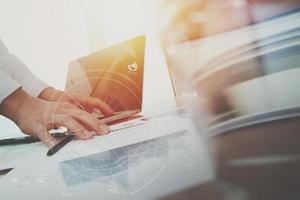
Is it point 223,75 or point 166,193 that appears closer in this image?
point 166,193

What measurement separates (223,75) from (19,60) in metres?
0.49

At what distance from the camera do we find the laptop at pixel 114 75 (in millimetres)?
687

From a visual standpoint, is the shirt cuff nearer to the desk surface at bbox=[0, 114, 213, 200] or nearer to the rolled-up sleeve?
the rolled-up sleeve

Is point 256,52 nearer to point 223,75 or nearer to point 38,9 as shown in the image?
point 223,75

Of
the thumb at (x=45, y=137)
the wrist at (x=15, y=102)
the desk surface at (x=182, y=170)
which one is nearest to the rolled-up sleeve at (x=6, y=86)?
the wrist at (x=15, y=102)

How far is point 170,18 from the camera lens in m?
0.66

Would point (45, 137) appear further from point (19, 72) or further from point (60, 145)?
point (19, 72)

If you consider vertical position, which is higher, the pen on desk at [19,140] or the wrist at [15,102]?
the wrist at [15,102]

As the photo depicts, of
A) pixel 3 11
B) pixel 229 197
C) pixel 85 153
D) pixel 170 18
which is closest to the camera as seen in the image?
pixel 229 197

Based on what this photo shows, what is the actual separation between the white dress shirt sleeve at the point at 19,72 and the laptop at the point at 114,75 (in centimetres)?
9

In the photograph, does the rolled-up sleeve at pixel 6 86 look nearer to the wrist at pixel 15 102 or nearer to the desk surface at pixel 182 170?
the wrist at pixel 15 102

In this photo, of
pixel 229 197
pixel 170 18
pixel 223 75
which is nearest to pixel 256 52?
pixel 223 75

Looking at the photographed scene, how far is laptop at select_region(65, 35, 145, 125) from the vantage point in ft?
2.25

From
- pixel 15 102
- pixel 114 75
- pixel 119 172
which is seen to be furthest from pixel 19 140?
pixel 119 172
